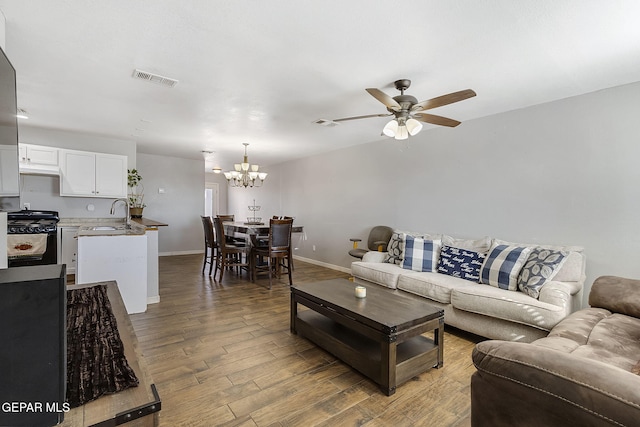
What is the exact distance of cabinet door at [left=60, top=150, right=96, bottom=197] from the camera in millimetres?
4730

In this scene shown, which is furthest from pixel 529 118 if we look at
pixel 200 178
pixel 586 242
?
pixel 200 178

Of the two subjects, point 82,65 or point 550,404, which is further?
point 82,65

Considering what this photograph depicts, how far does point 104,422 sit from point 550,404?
4.16 ft

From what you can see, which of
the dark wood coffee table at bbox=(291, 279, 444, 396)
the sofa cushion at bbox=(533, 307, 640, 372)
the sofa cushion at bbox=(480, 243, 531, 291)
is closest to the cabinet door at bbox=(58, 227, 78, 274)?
the dark wood coffee table at bbox=(291, 279, 444, 396)

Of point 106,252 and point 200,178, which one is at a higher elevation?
point 200,178

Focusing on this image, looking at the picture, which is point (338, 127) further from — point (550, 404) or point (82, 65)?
point (550, 404)

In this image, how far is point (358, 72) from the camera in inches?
101

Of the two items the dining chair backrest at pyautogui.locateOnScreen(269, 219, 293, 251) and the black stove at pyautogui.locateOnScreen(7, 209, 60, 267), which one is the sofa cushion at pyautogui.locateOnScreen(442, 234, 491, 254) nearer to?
the dining chair backrest at pyautogui.locateOnScreen(269, 219, 293, 251)

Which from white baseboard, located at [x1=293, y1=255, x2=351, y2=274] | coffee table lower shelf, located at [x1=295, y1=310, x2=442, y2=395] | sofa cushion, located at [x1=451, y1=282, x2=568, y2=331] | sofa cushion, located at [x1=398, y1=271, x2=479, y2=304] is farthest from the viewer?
white baseboard, located at [x1=293, y1=255, x2=351, y2=274]

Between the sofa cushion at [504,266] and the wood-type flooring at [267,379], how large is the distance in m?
0.61

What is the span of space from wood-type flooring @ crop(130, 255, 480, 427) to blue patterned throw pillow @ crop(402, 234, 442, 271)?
761mm

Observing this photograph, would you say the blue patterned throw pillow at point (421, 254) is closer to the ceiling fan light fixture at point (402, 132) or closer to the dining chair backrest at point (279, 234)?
Result: the ceiling fan light fixture at point (402, 132)

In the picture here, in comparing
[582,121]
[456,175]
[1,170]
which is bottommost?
[1,170]

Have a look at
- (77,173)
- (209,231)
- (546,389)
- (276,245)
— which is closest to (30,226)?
(77,173)
